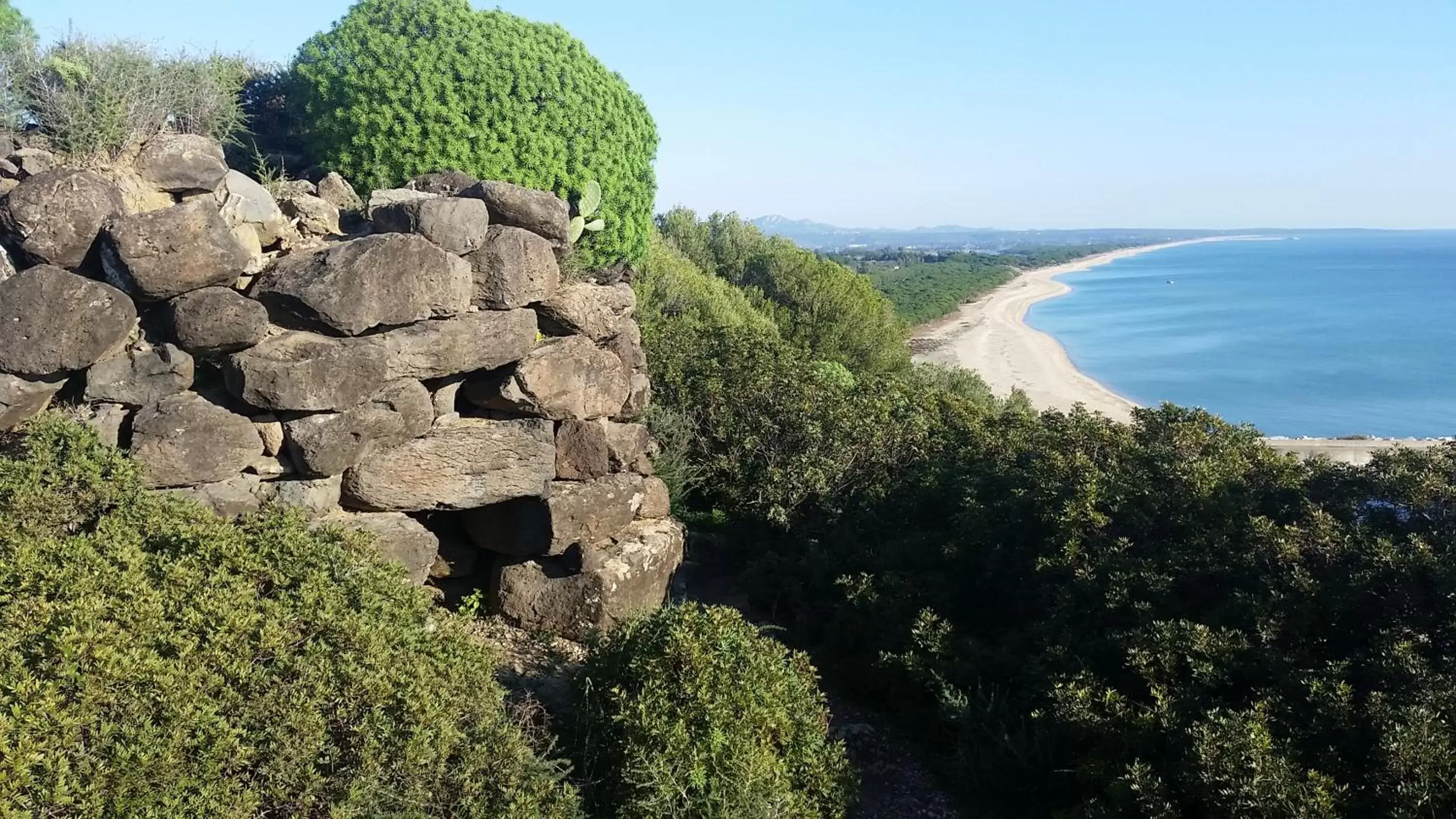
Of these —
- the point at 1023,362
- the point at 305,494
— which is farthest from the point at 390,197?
the point at 1023,362

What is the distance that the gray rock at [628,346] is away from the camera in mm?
9289

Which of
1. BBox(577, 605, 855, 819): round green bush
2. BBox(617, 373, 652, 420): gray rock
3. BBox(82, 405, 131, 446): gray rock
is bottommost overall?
BBox(577, 605, 855, 819): round green bush

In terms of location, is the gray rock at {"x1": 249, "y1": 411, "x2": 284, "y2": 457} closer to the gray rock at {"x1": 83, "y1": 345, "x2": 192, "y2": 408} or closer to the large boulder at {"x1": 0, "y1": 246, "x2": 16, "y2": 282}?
the gray rock at {"x1": 83, "y1": 345, "x2": 192, "y2": 408}

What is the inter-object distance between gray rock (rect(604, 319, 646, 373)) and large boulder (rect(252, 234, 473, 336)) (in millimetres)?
2207

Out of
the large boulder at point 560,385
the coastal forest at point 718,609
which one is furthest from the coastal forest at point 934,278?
the large boulder at point 560,385

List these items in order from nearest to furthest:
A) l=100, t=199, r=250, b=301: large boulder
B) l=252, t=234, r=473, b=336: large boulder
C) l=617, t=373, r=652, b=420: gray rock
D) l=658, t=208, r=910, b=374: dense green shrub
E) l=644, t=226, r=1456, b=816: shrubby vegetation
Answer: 1. l=644, t=226, r=1456, b=816: shrubby vegetation
2. l=100, t=199, r=250, b=301: large boulder
3. l=252, t=234, r=473, b=336: large boulder
4. l=617, t=373, r=652, b=420: gray rock
5. l=658, t=208, r=910, b=374: dense green shrub

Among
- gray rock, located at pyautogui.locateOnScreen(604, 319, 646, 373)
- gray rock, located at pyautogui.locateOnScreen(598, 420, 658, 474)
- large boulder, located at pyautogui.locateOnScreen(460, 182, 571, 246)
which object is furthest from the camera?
gray rock, located at pyautogui.locateOnScreen(604, 319, 646, 373)

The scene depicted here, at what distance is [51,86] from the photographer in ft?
24.2

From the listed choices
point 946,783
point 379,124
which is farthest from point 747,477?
point 379,124

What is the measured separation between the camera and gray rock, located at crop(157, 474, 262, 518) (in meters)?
6.47

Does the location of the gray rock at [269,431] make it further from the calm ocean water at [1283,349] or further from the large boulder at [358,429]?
the calm ocean water at [1283,349]

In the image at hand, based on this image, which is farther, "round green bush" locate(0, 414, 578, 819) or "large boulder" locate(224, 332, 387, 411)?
"large boulder" locate(224, 332, 387, 411)

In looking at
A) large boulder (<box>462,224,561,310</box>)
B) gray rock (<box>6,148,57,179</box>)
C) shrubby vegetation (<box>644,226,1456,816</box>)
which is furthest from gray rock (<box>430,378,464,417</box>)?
shrubby vegetation (<box>644,226,1456,816</box>)

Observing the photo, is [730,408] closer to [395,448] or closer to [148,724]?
[395,448]
